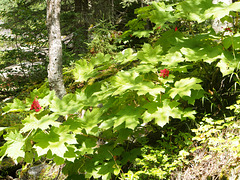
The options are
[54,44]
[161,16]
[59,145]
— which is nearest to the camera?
[59,145]

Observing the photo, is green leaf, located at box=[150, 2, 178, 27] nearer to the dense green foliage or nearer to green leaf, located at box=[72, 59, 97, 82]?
the dense green foliage

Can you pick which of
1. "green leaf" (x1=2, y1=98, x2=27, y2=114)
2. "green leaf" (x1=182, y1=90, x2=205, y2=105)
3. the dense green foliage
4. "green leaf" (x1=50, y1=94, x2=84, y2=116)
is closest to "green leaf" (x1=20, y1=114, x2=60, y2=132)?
the dense green foliage

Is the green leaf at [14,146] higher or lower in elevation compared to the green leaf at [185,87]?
lower

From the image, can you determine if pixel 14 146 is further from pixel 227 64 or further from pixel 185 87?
pixel 227 64

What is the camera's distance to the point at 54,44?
4.13 meters

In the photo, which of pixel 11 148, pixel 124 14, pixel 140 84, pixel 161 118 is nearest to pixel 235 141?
pixel 161 118

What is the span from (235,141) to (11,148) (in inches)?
74.1

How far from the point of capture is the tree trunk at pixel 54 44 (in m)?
4.05

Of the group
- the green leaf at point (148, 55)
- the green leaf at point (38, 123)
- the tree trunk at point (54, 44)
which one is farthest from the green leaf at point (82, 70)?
the tree trunk at point (54, 44)

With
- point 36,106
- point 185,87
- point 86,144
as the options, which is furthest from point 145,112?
point 36,106

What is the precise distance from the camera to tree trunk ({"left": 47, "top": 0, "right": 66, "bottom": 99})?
4055 millimetres

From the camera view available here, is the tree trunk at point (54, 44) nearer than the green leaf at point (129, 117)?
No

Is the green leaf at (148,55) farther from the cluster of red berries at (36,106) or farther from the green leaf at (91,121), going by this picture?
the cluster of red berries at (36,106)

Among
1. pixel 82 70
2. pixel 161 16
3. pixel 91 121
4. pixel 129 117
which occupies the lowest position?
pixel 91 121
